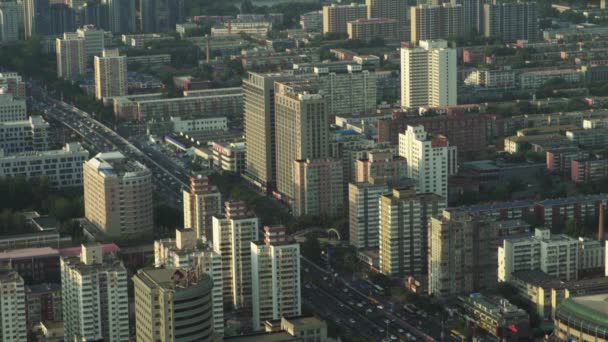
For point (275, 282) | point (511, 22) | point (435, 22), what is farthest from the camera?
point (511, 22)

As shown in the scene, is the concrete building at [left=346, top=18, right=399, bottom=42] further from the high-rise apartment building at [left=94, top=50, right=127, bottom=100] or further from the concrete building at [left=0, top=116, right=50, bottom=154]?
the concrete building at [left=0, top=116, right=50, bottom=154]

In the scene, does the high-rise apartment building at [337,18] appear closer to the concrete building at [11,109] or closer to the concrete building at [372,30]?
the concrete building at [372,30]

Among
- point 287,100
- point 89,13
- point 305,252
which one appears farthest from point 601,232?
point 89,13

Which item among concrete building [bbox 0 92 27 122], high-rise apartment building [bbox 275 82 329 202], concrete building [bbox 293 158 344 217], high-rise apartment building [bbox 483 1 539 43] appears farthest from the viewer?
high-rise apartment building [bbox 483 1 539 43]

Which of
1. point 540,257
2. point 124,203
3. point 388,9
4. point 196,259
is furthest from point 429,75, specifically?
point 196,259

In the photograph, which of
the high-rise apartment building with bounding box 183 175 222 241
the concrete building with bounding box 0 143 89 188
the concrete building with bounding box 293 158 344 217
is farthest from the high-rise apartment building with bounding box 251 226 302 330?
the concrete building with bounding box 0 143 89 188

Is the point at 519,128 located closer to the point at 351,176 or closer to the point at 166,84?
the point at 351,176

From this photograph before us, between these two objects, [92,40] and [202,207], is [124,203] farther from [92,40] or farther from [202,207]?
[92,40]
